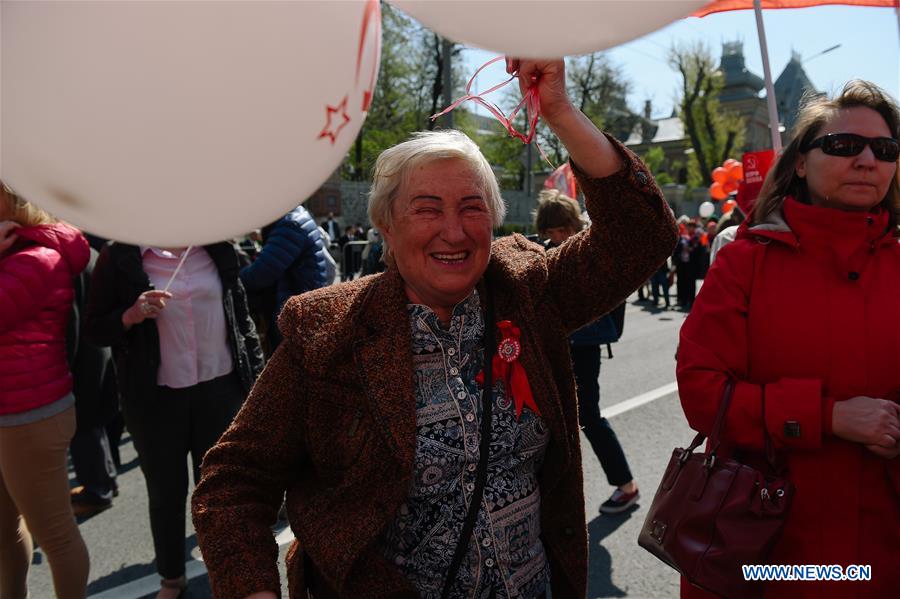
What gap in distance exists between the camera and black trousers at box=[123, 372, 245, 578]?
297 centimetres

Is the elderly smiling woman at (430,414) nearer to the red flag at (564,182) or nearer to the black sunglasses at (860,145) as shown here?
the black sunglasses at (860,145)

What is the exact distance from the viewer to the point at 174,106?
36.0 inches

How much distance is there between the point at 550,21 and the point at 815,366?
1211 mm

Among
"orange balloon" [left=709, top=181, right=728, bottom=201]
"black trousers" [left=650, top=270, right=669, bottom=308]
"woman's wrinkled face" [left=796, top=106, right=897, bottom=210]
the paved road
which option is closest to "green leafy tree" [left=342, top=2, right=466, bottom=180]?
"black trousers" [left=650, top=270, right=669, bottom=308]

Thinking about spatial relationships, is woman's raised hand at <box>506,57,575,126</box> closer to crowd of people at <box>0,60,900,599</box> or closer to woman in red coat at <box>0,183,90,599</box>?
crowd of people at <box>0,60,900,599</box>

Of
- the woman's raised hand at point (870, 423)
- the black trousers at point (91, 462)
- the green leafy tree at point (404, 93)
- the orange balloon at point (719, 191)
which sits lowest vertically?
the black trousers at point (91, 462)

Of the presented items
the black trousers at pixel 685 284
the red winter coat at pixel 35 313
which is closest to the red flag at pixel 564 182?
the red winter coat at pixel 35 313

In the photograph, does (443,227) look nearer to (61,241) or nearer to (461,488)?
(461,488)

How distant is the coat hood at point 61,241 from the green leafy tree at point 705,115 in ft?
127

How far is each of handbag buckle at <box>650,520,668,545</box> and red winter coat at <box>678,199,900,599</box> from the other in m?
0.20

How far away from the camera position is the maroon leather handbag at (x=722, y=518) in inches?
63.0

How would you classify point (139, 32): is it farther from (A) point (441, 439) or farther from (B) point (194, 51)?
(A) point (441, 439)

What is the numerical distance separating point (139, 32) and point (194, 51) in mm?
71

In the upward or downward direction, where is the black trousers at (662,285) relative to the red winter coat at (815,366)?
downward
